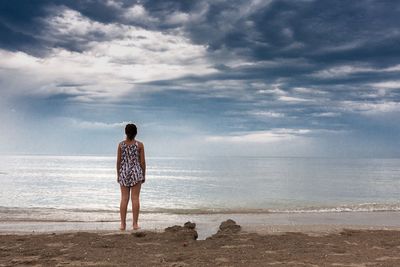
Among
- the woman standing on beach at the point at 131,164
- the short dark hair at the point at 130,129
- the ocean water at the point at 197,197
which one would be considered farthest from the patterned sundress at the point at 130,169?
the ocean water at the point at 197,197

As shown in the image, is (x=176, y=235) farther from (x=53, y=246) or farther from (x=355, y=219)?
(x=355, y=219)

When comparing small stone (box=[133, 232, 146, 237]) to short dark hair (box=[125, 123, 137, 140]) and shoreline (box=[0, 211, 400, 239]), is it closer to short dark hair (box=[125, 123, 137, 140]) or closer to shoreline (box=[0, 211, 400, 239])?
shoreline (box=[0, 211, 400, 239])

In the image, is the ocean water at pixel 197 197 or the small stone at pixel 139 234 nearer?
the small stone at pixel 139 234

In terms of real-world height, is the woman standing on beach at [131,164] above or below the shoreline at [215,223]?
above

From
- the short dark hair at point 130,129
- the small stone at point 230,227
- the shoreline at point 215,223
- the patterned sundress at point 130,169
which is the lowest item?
the shoreline at point 215,223

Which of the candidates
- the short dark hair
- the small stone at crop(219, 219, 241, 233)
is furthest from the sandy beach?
the short dark hair

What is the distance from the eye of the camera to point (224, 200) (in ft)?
90.0

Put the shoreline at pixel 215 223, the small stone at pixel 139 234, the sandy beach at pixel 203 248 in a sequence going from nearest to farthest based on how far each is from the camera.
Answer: the sandy beach at pixel 203 248 < the small stone at pixel 139 234 < the shoreline at pixel 215 223

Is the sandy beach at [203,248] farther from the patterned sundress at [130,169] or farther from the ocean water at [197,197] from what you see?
the ocean water at [197,197]

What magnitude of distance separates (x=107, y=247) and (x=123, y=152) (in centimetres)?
261

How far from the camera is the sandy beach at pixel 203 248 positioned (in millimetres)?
7191

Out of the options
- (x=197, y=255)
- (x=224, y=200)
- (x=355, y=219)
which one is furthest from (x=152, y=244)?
(x=224, y=200)

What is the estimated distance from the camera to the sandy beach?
719 centimetres

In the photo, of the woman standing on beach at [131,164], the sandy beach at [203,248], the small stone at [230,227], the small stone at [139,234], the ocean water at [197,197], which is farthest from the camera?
the ocean water at [197,197]
